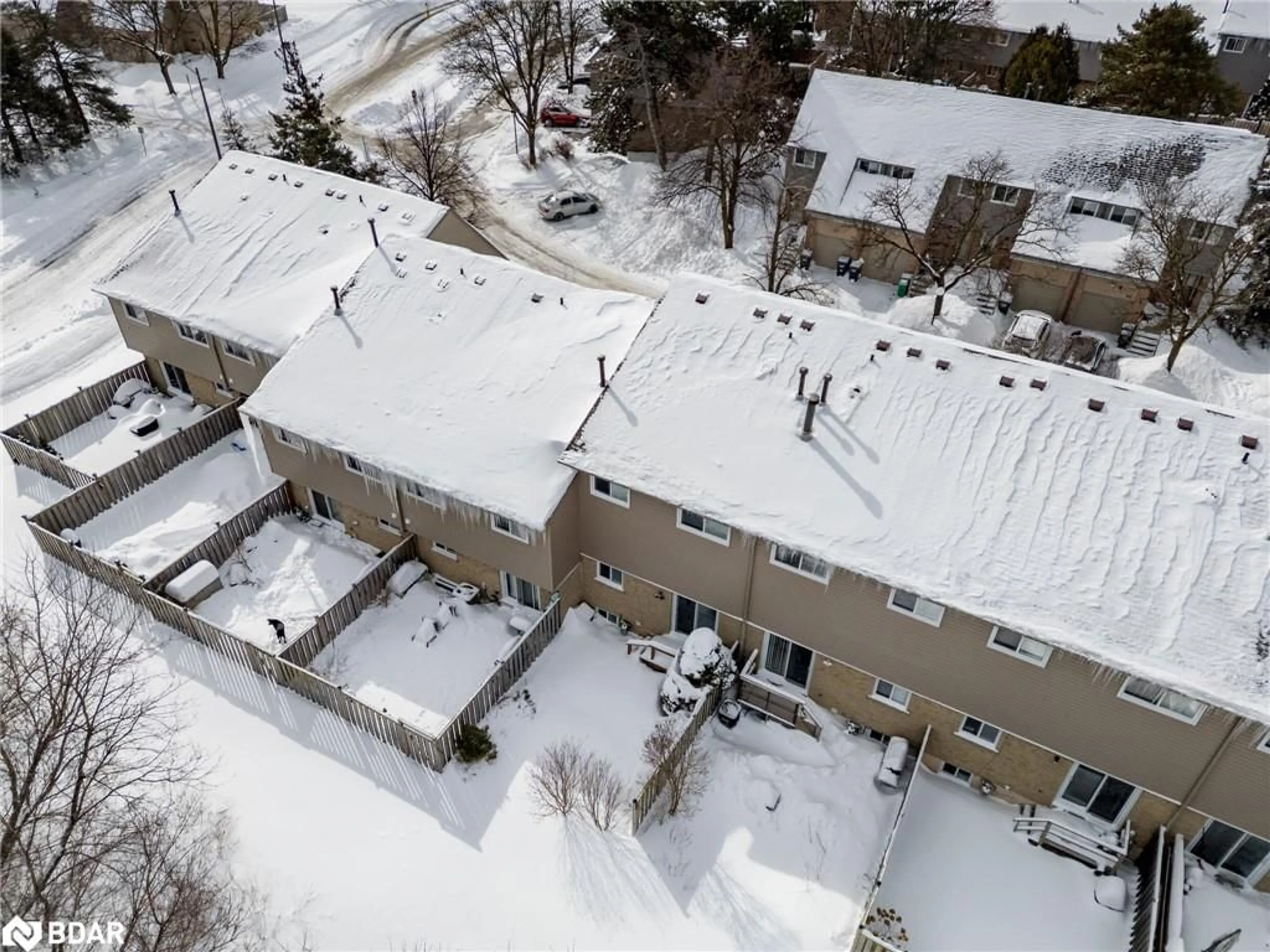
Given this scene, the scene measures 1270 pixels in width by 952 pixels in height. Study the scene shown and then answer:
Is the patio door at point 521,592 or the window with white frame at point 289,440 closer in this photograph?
the patio door at point 521,592

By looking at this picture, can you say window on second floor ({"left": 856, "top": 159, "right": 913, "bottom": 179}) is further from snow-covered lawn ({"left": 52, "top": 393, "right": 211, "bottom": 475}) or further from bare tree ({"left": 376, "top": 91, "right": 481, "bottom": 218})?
snow-covered lawn ({"left": 52, "top": 393, "right": 211, "bottom": 475})

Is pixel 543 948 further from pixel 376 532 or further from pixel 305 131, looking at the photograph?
pixel 305 131

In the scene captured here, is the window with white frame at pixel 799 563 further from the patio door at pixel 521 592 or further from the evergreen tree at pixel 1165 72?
the evergreen tree at pixel 1165 72

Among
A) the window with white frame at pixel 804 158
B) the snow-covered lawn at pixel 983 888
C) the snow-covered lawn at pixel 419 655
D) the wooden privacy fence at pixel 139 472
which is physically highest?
the window with white frame at pixel 804 158

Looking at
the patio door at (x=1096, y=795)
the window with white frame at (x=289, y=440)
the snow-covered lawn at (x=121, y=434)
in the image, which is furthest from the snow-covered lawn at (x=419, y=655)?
the patio door at (x=1096, y=795)

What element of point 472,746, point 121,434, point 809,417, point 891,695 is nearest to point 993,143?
point 809,417

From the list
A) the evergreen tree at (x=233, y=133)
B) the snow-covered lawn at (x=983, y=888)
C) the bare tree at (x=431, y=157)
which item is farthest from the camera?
the evergreen tree at (x=233, y=133)

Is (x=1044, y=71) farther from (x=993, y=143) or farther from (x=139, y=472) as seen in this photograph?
(x=139, y=472)
